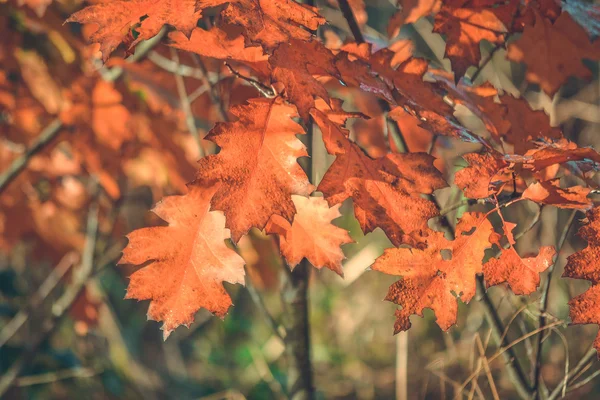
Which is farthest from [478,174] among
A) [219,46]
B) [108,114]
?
[108,114]

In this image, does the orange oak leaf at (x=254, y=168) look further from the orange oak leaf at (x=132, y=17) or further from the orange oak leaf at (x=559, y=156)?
the orange oak leaf at (x=559, y=156)

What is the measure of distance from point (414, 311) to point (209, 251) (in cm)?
36

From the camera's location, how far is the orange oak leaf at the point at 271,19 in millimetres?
798

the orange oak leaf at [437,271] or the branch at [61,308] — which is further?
the branch at [61,308]

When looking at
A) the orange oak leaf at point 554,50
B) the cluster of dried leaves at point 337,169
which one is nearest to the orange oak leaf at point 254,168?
the cluster of dried leaves at point 337,169

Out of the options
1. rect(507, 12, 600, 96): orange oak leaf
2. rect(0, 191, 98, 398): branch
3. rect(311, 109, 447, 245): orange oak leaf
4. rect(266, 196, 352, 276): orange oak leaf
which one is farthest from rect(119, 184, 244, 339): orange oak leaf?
rect(0, 191, 98, 398): branch

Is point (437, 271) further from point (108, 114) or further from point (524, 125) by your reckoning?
point (108, 114)

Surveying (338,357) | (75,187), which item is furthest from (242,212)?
(338,357)

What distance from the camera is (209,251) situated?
101 centimetres

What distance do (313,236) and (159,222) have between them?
2.68 metres

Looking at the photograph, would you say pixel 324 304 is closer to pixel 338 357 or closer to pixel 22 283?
pixel 338 357

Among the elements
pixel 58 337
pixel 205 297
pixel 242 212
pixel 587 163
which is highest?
pixel 587 163

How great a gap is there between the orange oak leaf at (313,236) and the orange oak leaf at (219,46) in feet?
0.98

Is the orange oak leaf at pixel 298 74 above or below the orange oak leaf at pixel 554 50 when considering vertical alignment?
above
